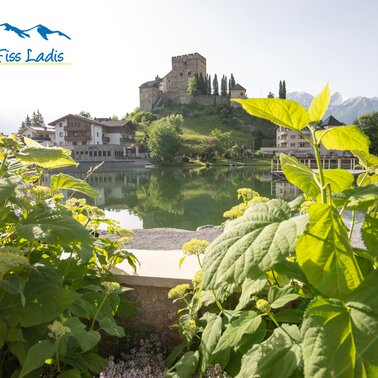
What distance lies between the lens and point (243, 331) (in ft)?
4.37

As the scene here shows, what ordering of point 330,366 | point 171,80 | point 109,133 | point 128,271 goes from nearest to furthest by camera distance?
point 330,366, point 128,271, point 109,133, point 171,80

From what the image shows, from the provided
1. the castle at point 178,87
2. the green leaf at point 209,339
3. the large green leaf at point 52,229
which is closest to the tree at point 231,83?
the castle at point 178,87

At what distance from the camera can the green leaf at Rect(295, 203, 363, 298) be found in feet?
2.87

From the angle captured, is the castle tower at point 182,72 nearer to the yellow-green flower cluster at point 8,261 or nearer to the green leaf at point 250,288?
the green leaf at point 250,288

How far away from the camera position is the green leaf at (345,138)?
1.07m

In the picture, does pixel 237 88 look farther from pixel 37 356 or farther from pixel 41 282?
pixel 37 356

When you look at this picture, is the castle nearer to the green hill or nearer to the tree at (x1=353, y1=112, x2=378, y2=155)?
the green hill

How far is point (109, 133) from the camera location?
63.6 m

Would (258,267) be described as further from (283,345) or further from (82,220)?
(82,220)

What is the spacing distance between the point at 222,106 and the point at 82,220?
8591 centimetres

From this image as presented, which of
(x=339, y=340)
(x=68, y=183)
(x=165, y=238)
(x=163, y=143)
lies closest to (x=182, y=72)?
(x=163, y=143)

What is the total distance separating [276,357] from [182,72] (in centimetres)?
9460

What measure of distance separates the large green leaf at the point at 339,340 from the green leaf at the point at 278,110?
0.51 metres

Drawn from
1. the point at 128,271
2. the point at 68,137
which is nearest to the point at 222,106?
the point at 68,137
